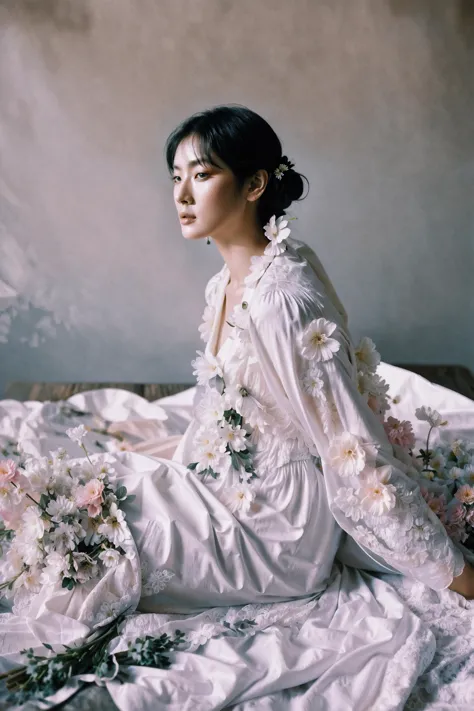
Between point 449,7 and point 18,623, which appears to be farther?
point 449,7

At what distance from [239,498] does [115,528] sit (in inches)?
11.3

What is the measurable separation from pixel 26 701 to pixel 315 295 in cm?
100

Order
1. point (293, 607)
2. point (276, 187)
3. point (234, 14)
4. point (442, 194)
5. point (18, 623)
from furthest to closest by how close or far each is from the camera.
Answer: point (442, 194)
point (234, 14)
point (276, 187)
point (293, 607)
point (18, 623)

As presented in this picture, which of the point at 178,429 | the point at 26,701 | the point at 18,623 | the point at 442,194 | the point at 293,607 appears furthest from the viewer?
the point at 442,194

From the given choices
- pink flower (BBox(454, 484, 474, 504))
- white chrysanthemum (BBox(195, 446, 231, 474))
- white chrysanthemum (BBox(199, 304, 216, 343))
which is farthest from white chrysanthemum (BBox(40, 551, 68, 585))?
pink flower (BBox(454, 484, 474, 504))

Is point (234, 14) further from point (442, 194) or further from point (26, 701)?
point (26, 701)

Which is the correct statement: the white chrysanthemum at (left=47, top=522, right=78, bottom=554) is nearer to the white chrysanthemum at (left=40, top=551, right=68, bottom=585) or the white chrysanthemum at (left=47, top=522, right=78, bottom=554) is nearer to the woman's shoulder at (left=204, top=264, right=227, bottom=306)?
the white chrysanthemum at (left=40, top=551, right=68, bottom=585)

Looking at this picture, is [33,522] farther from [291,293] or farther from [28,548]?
[291,293]

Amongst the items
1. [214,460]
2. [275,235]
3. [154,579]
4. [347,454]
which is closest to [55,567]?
[154,579]

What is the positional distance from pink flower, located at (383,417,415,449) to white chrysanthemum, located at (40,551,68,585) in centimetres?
87

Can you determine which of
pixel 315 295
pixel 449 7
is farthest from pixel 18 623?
pixel 449 7

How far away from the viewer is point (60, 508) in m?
1.69

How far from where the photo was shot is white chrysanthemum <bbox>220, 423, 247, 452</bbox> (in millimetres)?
1773

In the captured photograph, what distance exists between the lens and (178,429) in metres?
2.84
